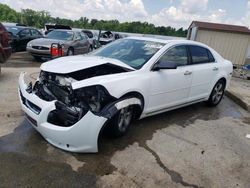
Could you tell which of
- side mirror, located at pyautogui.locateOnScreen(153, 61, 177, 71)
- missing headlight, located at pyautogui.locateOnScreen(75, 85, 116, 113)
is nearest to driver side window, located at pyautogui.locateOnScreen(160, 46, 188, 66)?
side mirror, located at pyautogui.locateOnScreen(153, 61, 177, 71)

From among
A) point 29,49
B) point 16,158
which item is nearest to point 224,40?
point 29,49

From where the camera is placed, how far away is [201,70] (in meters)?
5.67

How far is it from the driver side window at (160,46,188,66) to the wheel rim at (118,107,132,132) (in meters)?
1.16

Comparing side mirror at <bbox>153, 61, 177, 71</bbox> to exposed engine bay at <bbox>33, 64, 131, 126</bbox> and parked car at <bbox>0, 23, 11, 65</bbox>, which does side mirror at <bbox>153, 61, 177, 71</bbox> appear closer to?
exposed engine bay at <bbox>33, 64, 131, 126</bbox>

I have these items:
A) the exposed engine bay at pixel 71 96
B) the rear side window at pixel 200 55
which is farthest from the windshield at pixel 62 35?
the exposed engine bay at pixel 71 96

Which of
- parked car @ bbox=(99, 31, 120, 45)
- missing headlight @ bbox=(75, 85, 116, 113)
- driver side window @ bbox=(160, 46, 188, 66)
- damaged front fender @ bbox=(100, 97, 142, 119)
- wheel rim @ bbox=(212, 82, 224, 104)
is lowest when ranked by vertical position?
parked car @ bbox=(99, 31, 120, 45)

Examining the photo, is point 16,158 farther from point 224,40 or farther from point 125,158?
point 224,40

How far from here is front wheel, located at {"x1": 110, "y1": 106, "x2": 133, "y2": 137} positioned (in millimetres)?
→ 3951

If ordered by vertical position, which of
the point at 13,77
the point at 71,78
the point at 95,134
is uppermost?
the point at 71,78

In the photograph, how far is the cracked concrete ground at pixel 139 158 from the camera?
317 cm

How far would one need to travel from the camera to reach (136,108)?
4.39 m

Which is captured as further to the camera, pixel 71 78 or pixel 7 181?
pixel 71 78

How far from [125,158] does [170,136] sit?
1.20m

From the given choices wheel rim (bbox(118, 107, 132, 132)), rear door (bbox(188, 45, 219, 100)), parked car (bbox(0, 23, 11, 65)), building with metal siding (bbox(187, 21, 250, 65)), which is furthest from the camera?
building with metal siding (bbox(187, 21, 250, 65))
